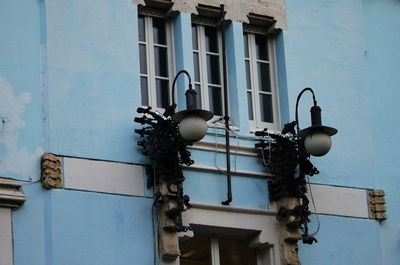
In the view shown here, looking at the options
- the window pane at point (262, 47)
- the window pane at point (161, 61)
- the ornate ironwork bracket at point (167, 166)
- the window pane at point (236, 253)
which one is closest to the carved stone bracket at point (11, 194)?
the ornate ironwork bracket at point (167, 166)

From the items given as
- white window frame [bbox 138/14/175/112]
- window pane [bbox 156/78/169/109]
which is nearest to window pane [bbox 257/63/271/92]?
white window frame [bbox 138/14/175/112]

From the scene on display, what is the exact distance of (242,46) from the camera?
1739 centimetres

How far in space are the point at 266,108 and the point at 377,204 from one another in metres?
2.01

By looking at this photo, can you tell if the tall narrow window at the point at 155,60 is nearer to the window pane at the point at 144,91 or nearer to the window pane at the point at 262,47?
the window pane at the point at 144,91

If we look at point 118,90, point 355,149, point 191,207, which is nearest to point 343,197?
point 355,149

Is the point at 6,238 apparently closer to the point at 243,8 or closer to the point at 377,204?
the point at 243,8

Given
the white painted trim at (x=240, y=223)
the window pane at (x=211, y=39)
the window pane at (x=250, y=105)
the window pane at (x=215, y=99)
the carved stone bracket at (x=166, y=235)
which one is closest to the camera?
the carved stone bracket at (x=166, y=235)

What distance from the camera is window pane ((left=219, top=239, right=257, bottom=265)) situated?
16.6 metres

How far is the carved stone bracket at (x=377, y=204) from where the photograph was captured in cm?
1742

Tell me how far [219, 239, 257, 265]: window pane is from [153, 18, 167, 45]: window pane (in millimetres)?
2817

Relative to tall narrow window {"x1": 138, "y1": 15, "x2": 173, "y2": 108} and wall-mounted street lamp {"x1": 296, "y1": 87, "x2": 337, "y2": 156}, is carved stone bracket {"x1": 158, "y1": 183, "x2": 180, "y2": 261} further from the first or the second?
wall-mounted street lamp {"x1": 296, "y1": 87, "x2": 337, "y2": 156}

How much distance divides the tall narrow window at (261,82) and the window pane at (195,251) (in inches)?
72.1

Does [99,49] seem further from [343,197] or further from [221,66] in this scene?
[343,197]

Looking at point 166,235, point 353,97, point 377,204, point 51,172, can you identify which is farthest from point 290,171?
point 51,172
